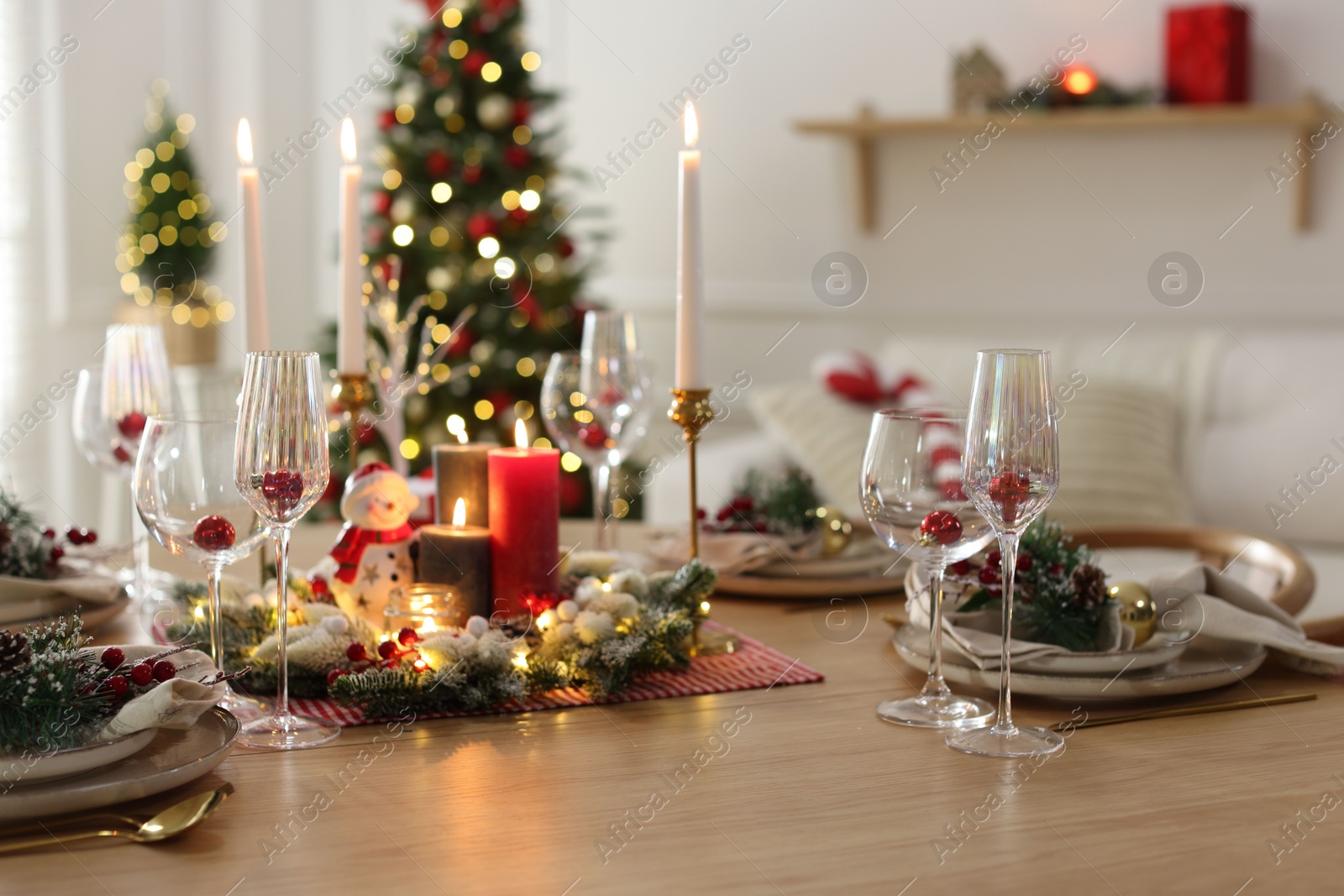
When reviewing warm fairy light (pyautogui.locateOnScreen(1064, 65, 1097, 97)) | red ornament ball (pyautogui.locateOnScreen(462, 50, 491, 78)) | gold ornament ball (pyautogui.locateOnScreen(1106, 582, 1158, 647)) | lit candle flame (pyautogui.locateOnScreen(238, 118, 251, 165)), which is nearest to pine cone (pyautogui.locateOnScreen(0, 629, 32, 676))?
lit candle flame (pyautogui.locateOnScreen(238, 118, 251, 165))

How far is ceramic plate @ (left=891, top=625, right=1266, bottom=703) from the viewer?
3.42 feet

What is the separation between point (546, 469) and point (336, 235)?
2774mm

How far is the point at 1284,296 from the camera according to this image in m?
3.38

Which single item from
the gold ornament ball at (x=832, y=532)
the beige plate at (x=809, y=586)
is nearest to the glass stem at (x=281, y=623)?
the beige plate at (x=809, y=586)

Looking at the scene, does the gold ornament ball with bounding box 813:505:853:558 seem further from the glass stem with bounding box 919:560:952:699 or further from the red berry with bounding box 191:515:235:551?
the red berry with bounding box 191:515:235:551

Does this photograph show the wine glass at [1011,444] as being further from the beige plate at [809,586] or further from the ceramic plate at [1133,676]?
the beige plate at [809,586]

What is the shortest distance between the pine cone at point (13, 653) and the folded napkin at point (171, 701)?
0.07 m

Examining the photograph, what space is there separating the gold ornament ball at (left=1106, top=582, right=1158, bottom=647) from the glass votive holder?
1.82ft

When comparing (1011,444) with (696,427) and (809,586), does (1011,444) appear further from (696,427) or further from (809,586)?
(809,586)

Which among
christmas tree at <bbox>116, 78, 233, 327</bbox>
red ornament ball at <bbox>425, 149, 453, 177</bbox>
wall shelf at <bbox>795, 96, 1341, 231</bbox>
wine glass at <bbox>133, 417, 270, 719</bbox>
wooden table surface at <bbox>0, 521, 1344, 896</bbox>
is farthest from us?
Result: christmas tree at <bbox>116, 78, 233, 327</bbox>

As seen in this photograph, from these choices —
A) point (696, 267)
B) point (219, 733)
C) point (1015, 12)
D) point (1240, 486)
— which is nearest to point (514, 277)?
point (1015, 12)

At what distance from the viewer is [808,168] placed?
392 centimetres

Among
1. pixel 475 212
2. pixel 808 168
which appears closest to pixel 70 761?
pixel 475 212

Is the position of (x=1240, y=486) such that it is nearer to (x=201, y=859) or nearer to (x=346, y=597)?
(x=346, y=597)
